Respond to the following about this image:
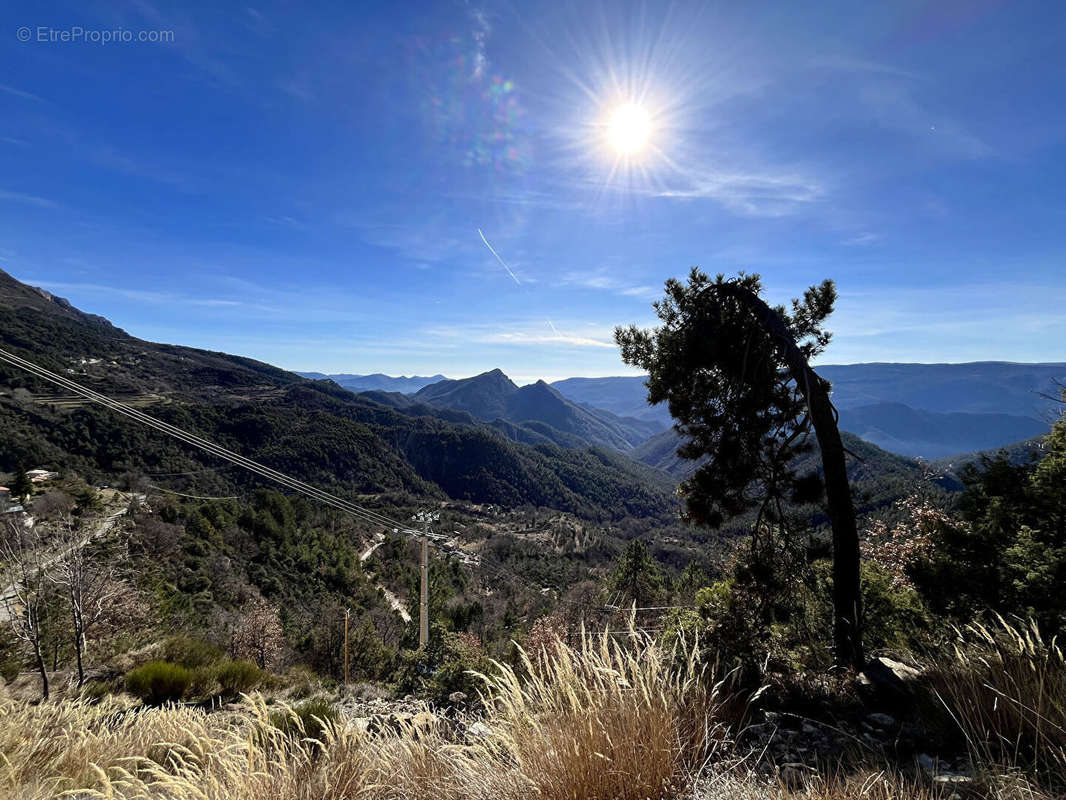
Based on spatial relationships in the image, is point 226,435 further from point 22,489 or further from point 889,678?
point 889,678

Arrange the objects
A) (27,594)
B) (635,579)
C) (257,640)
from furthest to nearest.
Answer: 1. (635,579)
2. (257,640)
3. (27,594)

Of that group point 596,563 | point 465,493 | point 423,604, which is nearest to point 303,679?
point 423,604

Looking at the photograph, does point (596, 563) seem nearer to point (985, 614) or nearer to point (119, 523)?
point (119, 523)

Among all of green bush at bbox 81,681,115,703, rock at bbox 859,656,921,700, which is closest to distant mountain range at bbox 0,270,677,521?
green bush at bbox 81,681,115,703

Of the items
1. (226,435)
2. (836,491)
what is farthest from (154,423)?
(226,435)

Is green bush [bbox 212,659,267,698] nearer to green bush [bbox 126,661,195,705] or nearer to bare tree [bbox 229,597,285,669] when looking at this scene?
green bush [bbox 126,661,195,705]

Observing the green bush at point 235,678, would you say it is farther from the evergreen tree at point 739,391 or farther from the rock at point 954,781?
the rock at point 954,781

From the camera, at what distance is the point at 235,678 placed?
8.12 m

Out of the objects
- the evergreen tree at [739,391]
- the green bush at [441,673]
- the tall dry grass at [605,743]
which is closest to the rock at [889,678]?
the evergreen tree at [739,391]

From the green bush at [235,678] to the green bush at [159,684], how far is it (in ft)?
1.69

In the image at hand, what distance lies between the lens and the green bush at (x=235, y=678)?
7.93 metres

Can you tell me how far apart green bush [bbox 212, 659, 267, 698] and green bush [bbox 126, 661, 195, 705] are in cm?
51

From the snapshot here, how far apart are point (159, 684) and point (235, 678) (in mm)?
1165

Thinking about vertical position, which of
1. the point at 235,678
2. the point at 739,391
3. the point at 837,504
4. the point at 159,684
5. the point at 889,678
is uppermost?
the point at 739,391
